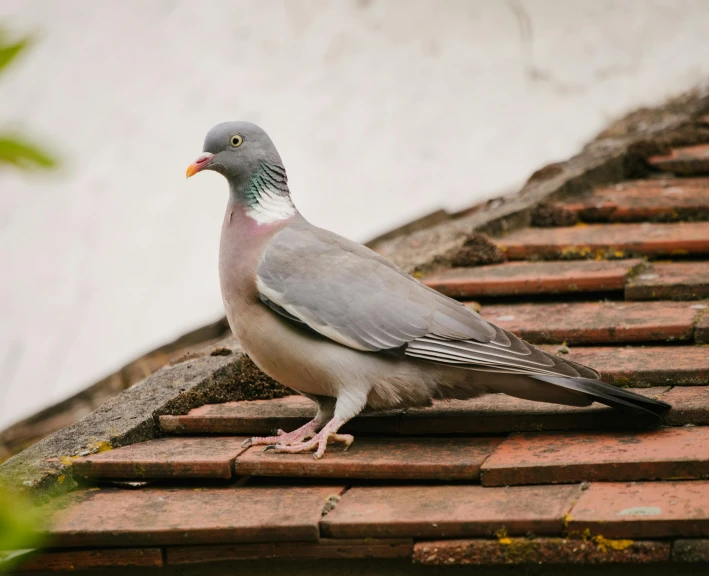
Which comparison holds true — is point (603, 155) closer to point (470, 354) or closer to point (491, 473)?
point (470, 354)

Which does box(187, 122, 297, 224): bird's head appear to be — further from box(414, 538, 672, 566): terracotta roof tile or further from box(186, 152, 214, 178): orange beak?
box(414, 538, 672, 566): terracotta roof tile

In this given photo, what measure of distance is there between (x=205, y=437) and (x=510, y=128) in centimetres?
327

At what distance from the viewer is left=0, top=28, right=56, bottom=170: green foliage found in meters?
0.59

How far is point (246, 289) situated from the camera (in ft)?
8.61

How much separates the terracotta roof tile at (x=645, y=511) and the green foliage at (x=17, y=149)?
1583 millimetres

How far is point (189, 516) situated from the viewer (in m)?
2.23

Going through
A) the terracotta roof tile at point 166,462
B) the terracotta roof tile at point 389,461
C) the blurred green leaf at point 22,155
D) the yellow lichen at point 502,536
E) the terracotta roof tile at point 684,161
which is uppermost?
the blurred green leaf at point 22,155

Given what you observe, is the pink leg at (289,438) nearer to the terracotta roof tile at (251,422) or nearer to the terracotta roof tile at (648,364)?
the terracotta roof tile at (251,422)

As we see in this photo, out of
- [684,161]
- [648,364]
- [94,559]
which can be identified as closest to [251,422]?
[94,559]

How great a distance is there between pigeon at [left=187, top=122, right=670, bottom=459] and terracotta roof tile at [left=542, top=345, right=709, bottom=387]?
282 millimetres

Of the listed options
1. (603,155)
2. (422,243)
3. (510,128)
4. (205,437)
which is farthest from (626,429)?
(510,128)

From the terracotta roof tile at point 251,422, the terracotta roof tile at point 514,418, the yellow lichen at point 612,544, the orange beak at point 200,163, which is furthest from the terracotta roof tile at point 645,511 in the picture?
the orange beak at point 200,163

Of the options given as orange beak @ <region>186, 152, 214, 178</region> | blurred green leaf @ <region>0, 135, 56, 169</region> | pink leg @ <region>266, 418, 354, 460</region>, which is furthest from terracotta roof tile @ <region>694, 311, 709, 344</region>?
blurred green leaf @ <region>0, 135, 56, 169</region>

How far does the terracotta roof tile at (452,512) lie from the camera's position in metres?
1.98
